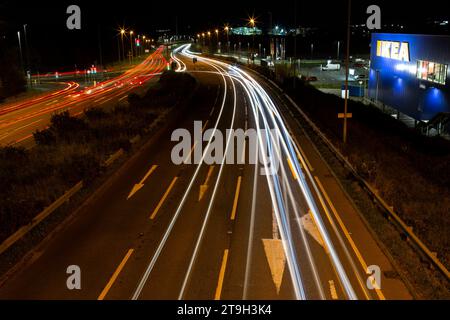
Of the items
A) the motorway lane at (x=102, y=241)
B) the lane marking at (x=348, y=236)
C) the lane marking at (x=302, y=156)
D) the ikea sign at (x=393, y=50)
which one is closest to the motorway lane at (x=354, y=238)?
the lane marking at (x=348, y=236)

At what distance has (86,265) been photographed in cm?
1320

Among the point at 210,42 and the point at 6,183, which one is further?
the point at 210,42

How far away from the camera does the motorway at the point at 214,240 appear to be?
38.8 feet

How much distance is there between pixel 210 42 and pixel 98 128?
128 meters

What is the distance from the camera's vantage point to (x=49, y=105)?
49.4 meters

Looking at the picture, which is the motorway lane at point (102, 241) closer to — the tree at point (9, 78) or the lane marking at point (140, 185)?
the lane marking at point (140, 185)

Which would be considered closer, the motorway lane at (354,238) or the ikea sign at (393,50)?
the motorway lane at (354,238)

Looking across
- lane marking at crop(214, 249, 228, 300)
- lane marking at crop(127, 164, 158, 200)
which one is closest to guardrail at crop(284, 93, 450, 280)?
lane marking at crop(214, 249, 228, 300)

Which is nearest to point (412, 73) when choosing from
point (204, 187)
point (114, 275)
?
point (204, 187)

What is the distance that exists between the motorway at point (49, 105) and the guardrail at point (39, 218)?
13.9 metres

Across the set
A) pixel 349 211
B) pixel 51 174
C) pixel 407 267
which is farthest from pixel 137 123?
pixel 407 267

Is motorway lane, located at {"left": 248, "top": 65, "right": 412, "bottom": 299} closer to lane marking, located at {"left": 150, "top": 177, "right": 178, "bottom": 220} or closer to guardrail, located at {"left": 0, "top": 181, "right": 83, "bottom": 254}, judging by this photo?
lane marking, located at {"left": 150, "top": 177, "right": 178, "bottom": 220}

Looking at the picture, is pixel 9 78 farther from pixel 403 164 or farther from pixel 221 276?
pixel 221 276

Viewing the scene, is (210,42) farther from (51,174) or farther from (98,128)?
(51,174)
